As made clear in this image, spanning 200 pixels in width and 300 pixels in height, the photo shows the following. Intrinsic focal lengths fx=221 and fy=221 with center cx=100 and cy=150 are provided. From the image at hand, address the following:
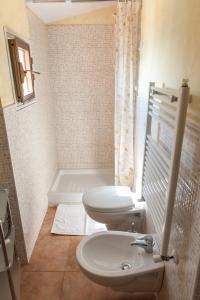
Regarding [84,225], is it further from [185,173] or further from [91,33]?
[91,33]

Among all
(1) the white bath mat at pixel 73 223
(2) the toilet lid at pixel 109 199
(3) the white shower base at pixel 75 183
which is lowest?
(1) the white bath mat at pixel 73 223

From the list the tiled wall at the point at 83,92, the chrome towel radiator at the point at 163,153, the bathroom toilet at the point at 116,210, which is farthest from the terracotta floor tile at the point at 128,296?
the tiled wall at the point at 83,92

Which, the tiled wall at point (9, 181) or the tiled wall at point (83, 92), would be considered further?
the tiled wall at point (83, 92)

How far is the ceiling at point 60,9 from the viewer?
2215mm

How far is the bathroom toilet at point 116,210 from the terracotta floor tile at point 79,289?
0.46 meters

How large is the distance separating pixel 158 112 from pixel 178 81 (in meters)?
0.28

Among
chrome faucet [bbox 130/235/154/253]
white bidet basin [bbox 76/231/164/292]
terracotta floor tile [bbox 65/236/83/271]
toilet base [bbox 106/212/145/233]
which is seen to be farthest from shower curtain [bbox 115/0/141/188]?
chrome faucet [bbox 130/235/154/253]

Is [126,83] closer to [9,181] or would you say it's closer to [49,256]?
[9,181]

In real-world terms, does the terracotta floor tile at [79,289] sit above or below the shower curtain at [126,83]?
below

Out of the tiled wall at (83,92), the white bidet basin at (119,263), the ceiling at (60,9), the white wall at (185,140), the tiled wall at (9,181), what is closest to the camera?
the white wall at (185,140)

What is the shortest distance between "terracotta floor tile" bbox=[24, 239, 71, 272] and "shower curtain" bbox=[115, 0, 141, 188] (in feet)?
3.11

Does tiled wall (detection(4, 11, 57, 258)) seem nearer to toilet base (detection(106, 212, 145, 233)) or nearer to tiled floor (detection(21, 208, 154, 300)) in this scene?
tiled floor (detection(21, 208, 154, 300))

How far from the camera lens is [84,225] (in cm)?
233

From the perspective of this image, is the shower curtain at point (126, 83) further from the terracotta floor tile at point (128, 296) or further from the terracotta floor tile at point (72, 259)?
the terracotta floor tile at point (128, 296)
